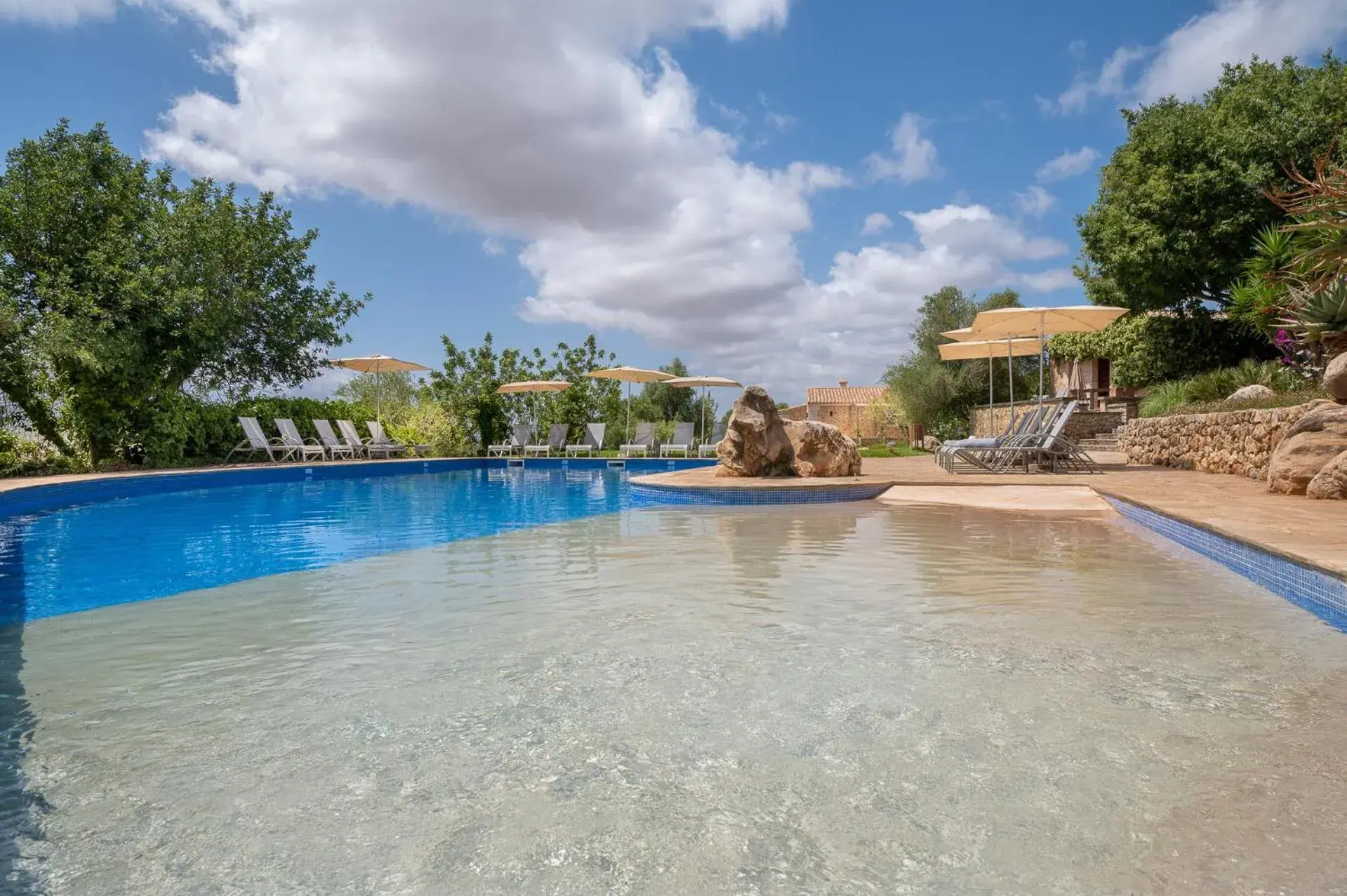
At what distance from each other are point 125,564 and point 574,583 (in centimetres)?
361

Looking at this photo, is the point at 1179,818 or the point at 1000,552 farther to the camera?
the point at 1000,552

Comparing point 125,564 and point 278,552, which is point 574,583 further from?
point 125,564

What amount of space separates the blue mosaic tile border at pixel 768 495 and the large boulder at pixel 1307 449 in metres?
4.24

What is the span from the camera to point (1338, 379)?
7836 millimetres

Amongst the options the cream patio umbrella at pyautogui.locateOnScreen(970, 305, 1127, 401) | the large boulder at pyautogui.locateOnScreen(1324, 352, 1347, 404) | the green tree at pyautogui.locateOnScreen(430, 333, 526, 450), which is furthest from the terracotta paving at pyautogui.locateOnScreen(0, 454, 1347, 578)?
the green tree at pyautogui.locateOnScreen(430, 333, 526, 450)

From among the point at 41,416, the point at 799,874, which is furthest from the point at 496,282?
the point at 799,874

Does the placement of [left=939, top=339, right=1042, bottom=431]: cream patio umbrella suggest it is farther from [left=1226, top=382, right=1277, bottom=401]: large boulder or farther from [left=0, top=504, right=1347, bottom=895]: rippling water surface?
[left=0, top=504, right=1347, bottom=895]: rippling water surface

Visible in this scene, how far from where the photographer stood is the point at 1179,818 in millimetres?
1812

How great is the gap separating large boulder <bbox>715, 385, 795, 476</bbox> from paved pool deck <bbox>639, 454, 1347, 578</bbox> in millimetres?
561

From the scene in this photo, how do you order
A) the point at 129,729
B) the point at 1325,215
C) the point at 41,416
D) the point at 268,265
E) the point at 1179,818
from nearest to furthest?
the point at 1179,818 < the point at 129,729 < the point at 1325,215 < the point at 41,416 < the point at 268,265

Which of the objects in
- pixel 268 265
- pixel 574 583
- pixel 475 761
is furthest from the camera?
pixel 268 265

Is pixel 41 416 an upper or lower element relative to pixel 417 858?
upper

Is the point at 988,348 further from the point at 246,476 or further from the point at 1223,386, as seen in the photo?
the point at 246,476

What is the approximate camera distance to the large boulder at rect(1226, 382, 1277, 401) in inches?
419
